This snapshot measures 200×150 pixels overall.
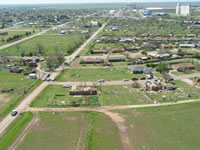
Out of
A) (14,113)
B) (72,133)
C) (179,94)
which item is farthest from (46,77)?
(179,94)

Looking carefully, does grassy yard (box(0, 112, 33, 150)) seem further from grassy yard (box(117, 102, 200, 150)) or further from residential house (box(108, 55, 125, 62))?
residential house (box(108, 55, 125, 62))

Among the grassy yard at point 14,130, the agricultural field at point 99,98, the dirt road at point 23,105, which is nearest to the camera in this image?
the grassy yard at point 14,130

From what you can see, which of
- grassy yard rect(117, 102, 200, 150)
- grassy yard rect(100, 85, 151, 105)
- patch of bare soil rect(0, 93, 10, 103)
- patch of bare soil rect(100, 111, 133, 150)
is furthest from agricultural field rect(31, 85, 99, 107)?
grassy yard rect(117, 102, 200, 150)

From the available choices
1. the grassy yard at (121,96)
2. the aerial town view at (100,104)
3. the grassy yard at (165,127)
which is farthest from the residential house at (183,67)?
the grassy yard at (165,127)

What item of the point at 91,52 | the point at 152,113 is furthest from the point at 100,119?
the point at 91,52

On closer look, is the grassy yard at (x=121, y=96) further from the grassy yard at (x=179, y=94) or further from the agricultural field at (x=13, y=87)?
the agricultural field at (x=13, y=87)
